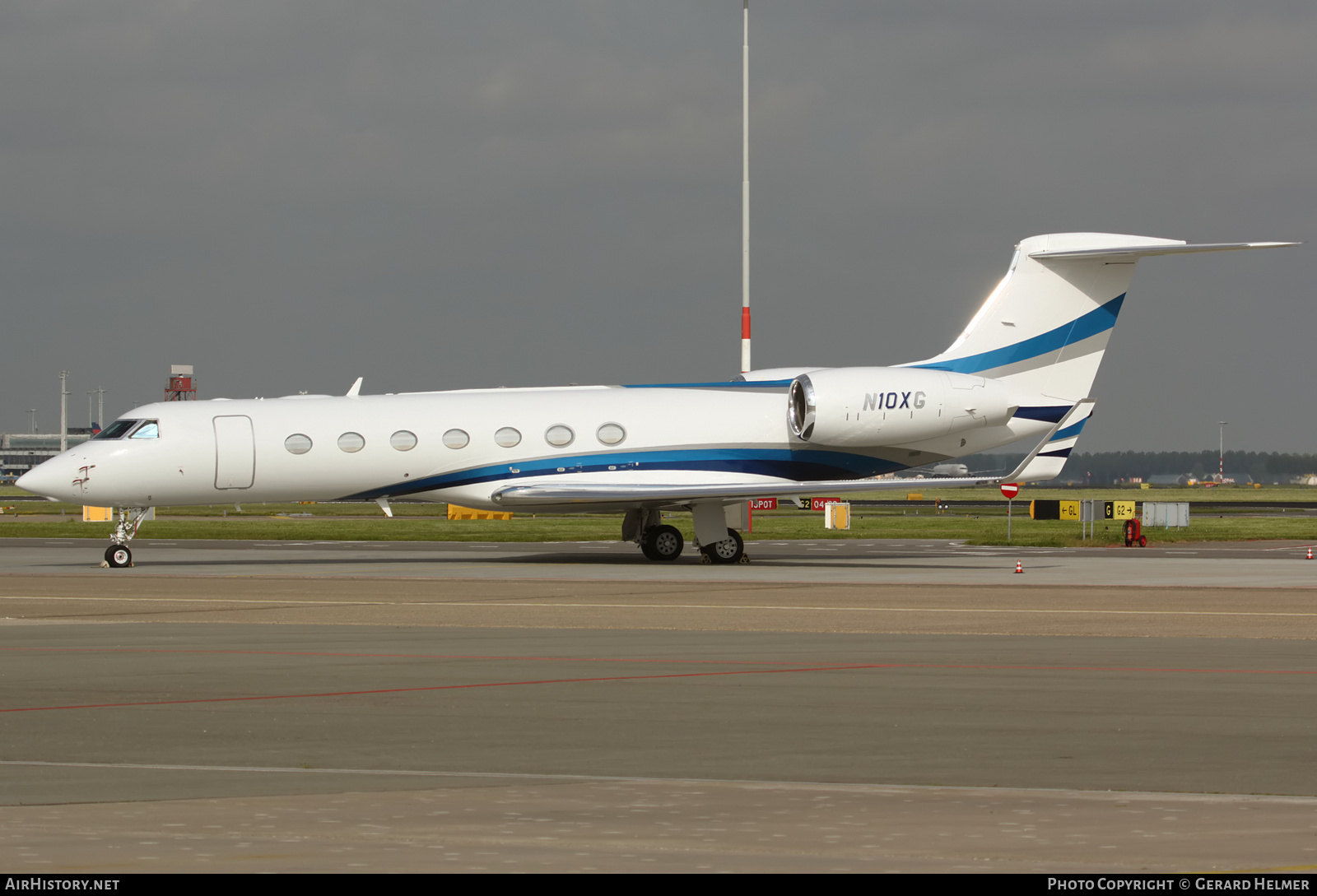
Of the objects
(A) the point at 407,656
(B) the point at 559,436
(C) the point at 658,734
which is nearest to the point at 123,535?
(B) the point at 559,436

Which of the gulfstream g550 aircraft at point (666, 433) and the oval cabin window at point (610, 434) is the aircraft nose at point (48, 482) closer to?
the gulfstream g550 aircraft at point (666, 433)

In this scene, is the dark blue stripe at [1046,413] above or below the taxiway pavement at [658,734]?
above

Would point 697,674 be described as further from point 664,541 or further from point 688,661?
point 664,541

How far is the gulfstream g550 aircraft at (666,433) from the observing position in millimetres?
26766

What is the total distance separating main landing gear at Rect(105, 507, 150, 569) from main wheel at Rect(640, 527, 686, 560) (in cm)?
1028

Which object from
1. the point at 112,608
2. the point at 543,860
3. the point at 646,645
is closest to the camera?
the point at 543,860

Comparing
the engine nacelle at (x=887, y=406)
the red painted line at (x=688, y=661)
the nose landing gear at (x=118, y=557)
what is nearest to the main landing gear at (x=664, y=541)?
the engine nacelle at (x=887, y=406)

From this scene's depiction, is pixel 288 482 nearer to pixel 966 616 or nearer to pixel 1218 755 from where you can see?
pixel 966 616

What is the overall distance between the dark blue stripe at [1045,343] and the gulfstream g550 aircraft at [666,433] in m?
0.04

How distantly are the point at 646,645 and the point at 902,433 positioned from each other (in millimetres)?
15682

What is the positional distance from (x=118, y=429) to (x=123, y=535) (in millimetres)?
2100

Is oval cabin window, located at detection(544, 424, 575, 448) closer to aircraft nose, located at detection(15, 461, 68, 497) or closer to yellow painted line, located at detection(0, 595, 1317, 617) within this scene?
yellow painted line, located at detection(0, 595, 1317, 617)

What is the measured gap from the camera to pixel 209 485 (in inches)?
1056
